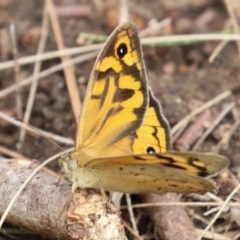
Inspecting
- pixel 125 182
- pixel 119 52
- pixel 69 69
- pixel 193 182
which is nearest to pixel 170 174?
pixel 193 182

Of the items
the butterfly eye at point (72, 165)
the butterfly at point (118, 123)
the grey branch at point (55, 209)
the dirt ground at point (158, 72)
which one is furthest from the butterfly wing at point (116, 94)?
the dirt ground at point (158, 72)

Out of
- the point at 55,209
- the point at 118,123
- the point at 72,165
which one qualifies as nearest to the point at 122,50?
the point at 118,123

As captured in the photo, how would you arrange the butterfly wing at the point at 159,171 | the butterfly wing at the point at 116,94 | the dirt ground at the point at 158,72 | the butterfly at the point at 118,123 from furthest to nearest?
the dirt ground at the point at 158,72 < the butterfly wing at the point at 116,94 < the butterfly at the point at 118,123 < the butterfly wing at the point at 159,171

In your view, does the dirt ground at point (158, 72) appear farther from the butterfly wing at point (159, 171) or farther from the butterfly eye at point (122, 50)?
the butterfly eye at point (122, 50)

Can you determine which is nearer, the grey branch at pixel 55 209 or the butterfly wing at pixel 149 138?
the grey branch at pixel 55 209

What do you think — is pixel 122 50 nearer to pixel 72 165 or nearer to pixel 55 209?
pixel 72 165

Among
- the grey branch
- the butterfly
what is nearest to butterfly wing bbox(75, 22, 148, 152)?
the butterfly

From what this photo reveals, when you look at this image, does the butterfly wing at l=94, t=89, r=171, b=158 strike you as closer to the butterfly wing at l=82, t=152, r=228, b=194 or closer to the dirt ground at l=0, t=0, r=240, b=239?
the butterfly wing at l=82, t=152, r=228, b=194
